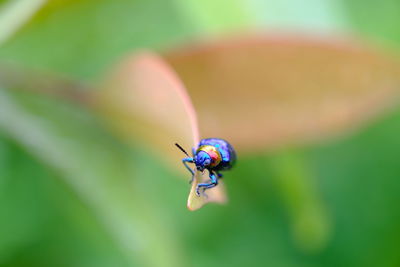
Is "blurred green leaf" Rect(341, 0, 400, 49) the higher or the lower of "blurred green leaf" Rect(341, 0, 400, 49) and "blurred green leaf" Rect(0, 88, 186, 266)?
the higher

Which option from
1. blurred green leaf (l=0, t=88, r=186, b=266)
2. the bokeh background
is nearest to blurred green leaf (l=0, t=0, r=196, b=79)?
the bokeh background

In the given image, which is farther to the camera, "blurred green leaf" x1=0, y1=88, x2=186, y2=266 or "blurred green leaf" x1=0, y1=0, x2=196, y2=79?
"blurred green leaf" x1=0, y1=0, x2=196, y2=79

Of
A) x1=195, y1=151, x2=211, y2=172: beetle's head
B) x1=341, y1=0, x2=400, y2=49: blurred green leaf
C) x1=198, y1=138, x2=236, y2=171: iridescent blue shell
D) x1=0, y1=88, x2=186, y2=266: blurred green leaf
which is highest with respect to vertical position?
x1=341, y1=0, x2=400, y2=49: blurred green leaf

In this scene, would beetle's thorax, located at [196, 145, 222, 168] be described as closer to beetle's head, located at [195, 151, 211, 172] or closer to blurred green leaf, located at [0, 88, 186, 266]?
beetle's head, located at [195, 151, 211, 172]

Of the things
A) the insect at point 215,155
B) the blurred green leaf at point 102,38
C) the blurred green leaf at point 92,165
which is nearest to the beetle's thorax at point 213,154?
the insect at point 215,155

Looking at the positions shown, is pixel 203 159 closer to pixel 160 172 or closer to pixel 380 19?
pixel 160 172

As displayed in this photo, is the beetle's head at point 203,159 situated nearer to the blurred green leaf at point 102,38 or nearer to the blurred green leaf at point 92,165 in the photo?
the blurred green leaf at point 92,165

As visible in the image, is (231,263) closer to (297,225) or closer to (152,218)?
(297,225)
